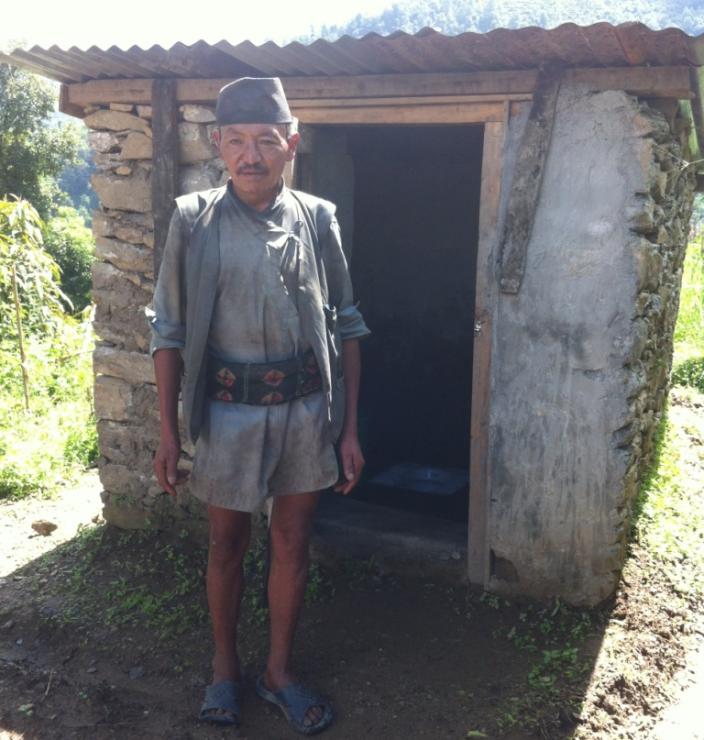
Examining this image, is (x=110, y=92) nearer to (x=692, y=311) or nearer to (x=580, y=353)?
(x=580, y=353)

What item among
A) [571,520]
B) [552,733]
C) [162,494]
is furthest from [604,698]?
[162,494]

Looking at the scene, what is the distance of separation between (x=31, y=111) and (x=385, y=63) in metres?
24.0

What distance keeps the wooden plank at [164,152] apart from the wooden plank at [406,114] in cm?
65

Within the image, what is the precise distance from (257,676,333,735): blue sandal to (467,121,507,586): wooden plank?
1.19 metres

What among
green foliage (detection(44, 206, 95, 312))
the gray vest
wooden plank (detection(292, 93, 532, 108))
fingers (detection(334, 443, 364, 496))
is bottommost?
green foliage (detection(44, 206, 95, 312))

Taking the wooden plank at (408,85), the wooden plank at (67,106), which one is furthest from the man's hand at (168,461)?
the wooden plank at (67,106)

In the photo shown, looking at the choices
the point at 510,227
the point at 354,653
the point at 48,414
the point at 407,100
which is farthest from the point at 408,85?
the point at 48,414

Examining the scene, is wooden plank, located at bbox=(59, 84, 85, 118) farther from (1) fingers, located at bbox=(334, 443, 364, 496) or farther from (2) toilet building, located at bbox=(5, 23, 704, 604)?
(1) fingers, located at bbox=(334, 443, 364, 496)

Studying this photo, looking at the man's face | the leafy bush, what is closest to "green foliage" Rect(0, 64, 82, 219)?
the leafy bush

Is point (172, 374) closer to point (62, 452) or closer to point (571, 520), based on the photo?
point (571, 520)

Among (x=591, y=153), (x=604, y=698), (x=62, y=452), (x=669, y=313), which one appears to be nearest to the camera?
(x=604, y=698)

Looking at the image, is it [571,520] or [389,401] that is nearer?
[571,520]

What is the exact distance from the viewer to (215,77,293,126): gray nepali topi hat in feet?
9.53

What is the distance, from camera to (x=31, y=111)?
2492 centimetres
